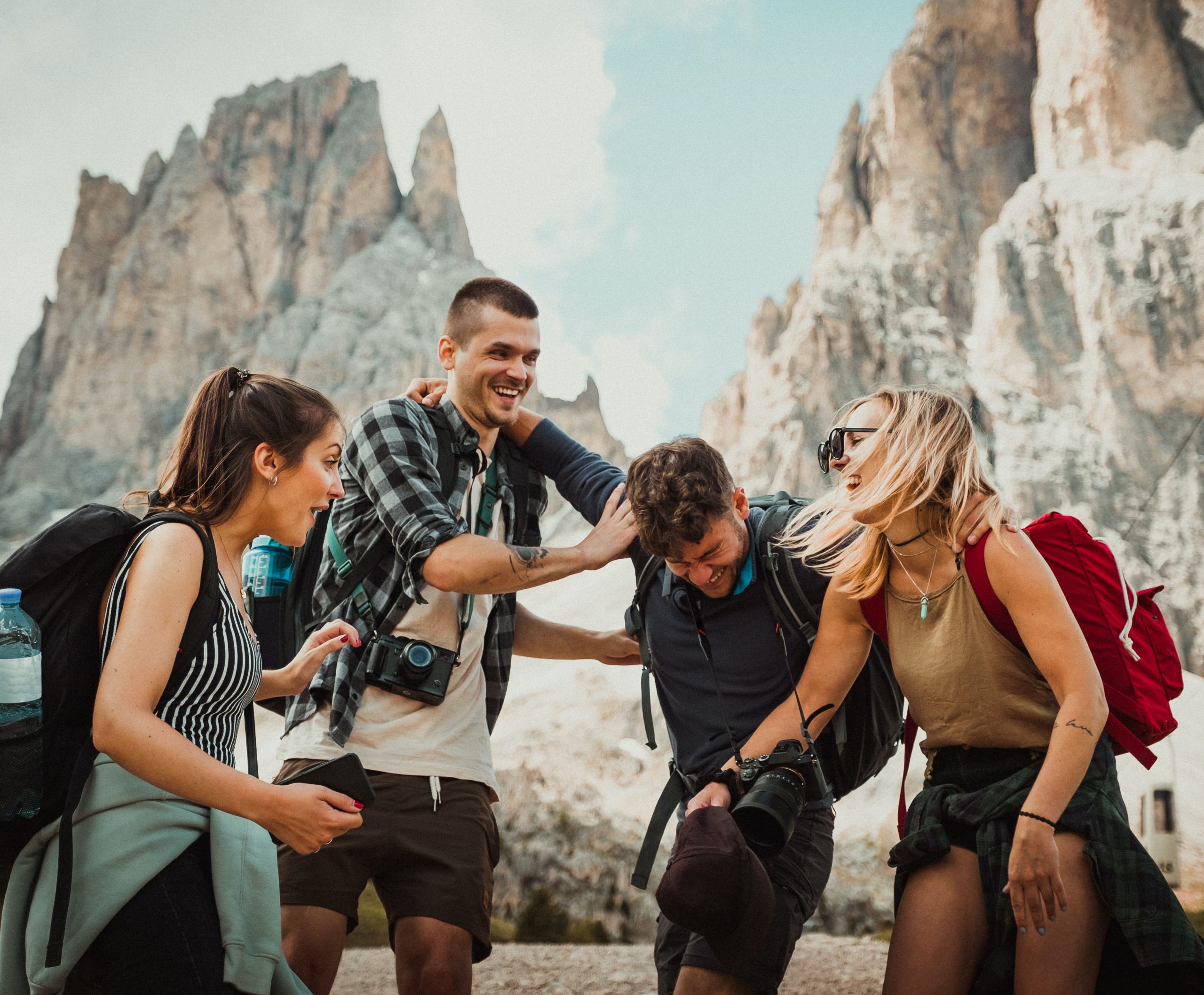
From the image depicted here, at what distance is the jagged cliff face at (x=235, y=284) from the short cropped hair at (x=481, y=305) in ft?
144

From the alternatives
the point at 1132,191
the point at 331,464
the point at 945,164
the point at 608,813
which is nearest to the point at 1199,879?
the point at 608,813

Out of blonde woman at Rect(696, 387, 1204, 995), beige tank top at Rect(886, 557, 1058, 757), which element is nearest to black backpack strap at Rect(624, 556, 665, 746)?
blonde woman at Rect(696, 387, 1204, 995)

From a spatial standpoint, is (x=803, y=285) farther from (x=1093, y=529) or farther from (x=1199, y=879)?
(x=1199, y=879)

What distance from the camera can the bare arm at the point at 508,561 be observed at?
322 centimetres

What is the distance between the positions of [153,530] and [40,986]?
3.17ft

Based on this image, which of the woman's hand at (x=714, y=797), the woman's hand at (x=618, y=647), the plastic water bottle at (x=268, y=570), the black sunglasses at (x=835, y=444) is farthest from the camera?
the woman's hand at (x=618, y=647)

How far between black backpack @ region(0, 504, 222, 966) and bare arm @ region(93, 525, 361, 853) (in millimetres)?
75

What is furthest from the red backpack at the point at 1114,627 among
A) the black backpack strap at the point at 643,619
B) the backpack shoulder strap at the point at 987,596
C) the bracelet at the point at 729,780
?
the black backpack strap at the point at 643,619

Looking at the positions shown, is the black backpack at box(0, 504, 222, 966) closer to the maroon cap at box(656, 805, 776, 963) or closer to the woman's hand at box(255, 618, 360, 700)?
the woman's hand at box(255, 618, 360, 700)

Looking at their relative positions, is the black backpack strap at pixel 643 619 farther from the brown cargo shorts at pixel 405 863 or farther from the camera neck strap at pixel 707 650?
the brown cargo shorts at pixel 405 863

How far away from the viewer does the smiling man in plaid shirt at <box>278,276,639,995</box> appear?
3.13m

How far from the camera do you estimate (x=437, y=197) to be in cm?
5625

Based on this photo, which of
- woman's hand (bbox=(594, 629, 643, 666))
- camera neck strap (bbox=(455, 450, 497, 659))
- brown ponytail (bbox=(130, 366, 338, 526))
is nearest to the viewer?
brown ponytail (bbox=(130, 366, 338, 526))

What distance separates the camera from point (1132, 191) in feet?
93.8
